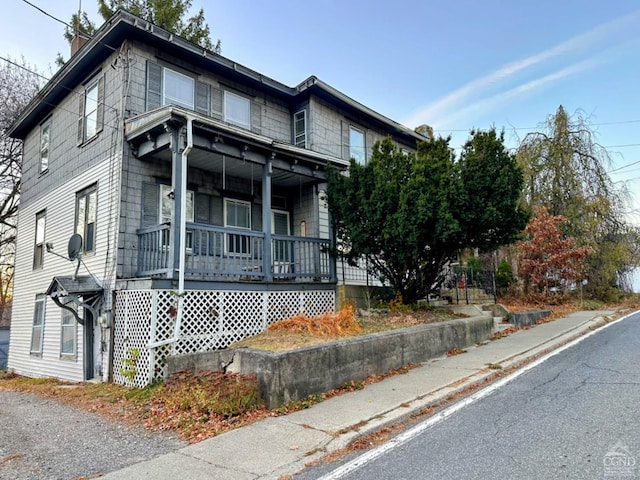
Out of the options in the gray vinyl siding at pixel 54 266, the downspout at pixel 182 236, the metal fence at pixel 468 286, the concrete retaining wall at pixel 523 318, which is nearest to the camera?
the downspout at pixel 182 236

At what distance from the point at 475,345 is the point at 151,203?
8.18m

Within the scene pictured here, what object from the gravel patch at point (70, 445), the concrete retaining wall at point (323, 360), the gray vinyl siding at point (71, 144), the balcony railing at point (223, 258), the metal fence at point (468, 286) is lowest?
the gravel patch at point (70, 445)

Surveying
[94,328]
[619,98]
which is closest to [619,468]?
[94,328]

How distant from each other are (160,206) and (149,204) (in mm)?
257

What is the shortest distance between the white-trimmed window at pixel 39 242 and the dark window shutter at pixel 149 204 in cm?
525

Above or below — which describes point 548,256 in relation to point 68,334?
above

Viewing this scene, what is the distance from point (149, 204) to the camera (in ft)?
32.7

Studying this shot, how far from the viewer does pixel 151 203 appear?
9.98 meters

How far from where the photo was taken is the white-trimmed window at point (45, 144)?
1343 cm

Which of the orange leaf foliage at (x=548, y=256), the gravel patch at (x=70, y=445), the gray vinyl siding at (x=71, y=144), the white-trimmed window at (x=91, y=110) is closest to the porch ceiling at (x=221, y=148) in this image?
the gray vinyl siding at (x=71, y=144)

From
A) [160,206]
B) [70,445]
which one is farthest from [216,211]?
[70,445]

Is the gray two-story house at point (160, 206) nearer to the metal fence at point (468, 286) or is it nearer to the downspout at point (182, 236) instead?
the downspout at point (182, 236)

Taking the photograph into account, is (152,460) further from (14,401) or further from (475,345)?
(475,345)

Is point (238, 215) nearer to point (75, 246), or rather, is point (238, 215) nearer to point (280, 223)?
point (280, 223)
